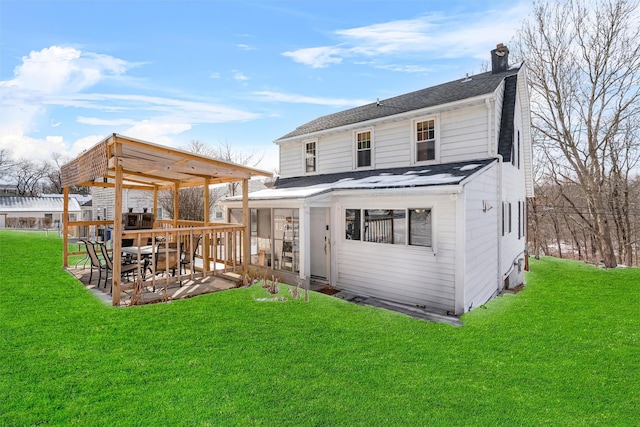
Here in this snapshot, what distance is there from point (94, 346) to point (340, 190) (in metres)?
6.03

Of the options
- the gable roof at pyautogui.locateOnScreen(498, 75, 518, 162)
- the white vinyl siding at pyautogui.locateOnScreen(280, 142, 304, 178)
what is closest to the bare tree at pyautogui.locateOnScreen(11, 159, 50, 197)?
the white vinyl siding at pyautogui.locateOnScreen(280, 142, 304, 178)

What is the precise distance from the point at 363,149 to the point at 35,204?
36.5 m

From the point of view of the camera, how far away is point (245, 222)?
8.40m

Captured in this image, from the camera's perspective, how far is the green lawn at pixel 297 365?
314cm

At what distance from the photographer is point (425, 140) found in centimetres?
962

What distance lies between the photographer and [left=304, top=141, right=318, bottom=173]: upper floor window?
12.6 m

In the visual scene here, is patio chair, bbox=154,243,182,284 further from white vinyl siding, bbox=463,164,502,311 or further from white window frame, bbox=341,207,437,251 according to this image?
white vinyl siding, bbox=463,164,502,311

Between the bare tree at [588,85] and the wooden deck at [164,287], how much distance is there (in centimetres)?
1829

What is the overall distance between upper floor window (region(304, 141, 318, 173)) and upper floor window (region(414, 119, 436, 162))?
4106mm

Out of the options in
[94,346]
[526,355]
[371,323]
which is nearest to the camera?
[94,346]

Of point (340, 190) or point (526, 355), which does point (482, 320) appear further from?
point (340, 190)

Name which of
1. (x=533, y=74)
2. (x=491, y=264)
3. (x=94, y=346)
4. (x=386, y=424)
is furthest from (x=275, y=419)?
(x=533, y=74)

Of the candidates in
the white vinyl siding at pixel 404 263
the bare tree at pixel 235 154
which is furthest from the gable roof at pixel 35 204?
the white vinyl siding at pixel 404 263

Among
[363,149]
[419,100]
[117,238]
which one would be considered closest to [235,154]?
[363,149]
